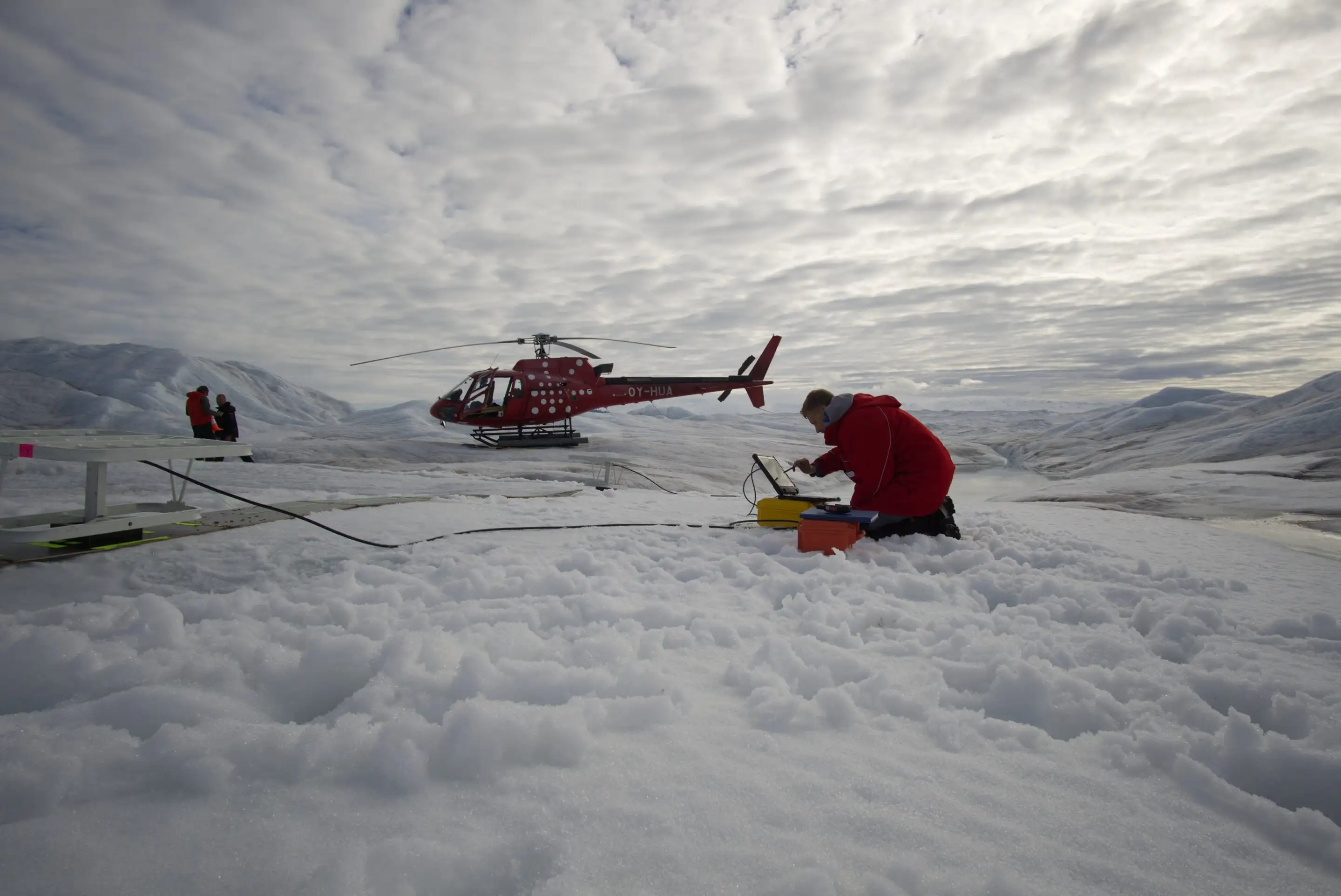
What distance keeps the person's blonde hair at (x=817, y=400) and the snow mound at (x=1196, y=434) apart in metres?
16.3

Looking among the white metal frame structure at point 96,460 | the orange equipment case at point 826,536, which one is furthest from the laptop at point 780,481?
the white metal frame structure at point 96,460

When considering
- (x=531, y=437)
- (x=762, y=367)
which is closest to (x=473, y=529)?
(x=531, y=437)

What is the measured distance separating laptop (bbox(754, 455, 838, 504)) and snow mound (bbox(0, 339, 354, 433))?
66.4ft

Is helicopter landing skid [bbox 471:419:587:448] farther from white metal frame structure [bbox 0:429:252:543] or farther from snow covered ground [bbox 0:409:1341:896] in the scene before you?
snow covered ground [bbox 0:409:1341:896]

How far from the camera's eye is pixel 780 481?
5086 millimetres

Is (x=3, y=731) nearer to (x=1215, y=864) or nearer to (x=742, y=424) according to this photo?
(x=1215, y=864)

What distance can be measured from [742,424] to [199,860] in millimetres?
44978

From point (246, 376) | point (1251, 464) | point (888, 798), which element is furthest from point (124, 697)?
point (246, 376)

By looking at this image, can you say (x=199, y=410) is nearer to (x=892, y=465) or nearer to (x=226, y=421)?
(x=226, y=421)

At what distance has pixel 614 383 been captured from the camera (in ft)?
56.4

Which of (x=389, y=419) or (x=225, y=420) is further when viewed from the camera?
(x=389, y=419)

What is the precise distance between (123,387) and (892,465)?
31.9 meters

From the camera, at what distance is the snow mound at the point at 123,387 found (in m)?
21.1

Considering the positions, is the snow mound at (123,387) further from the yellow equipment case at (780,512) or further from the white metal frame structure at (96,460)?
the yellow equipment case at (780,512)
